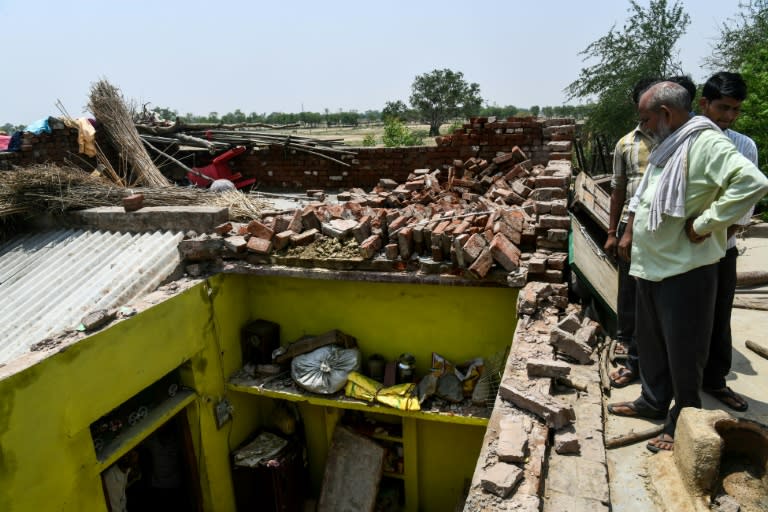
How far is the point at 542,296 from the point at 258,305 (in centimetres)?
364

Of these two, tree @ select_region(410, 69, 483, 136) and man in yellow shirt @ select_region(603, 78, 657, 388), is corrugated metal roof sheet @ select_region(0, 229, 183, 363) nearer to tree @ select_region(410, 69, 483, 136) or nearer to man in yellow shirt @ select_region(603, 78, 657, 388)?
man in yellow shirt @ select_region(603, 78, 657, 388)

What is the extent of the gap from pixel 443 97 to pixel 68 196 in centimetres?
3706

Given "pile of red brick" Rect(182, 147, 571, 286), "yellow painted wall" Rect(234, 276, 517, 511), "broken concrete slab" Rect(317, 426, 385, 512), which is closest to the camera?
"pile of red brick" Rect(182, 147, 571, 286)

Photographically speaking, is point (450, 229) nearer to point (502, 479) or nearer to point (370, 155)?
point (502, 479)

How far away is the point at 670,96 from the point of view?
2396 mm

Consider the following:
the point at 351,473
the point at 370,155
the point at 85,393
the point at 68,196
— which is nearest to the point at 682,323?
the point at 85,393

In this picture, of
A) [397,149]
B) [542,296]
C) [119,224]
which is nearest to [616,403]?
[542,296]

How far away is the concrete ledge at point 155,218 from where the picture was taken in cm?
596

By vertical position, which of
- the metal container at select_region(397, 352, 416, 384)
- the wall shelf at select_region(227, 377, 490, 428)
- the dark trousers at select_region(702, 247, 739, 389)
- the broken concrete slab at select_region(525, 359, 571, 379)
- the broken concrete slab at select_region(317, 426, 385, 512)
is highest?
the dark trousers at select_region(702, 247, 739, 389)

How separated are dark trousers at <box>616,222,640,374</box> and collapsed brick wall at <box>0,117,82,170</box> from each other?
8.93 meters

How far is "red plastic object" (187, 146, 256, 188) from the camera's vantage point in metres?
9.67

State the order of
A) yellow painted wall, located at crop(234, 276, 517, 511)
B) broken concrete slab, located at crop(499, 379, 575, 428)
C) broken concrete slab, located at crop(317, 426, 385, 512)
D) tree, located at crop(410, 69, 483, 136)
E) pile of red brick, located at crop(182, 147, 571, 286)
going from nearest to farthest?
broken concrete slab, located at crop(499, 379, 575, 428) < pile of red brick, located at crop(182, 147, 571, 286) < yellow painted wall, located at crop(234, 276, 517, 511) < broken concrete slab, located at crop(317, 426, 385, 512) < tree, located at crop(410, 69, 483, 136)

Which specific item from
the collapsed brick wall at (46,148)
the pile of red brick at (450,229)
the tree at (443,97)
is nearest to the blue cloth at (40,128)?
the collapsed brick wall at (46,148)

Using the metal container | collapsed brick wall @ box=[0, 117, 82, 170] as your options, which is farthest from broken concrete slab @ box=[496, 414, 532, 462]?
collapsed brick wall @ box=[0, 117, 82, 170]
